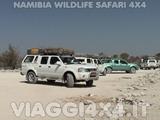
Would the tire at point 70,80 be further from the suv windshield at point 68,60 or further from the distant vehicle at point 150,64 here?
the distant vehicle at point 150,64

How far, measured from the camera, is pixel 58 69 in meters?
25.3

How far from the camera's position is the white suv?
24244mm

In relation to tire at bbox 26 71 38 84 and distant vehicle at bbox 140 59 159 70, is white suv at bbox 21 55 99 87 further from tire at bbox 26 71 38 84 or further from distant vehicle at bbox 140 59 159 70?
distant vehicle at bbox 140 59 159 70

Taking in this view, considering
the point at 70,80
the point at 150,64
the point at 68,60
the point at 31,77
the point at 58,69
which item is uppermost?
the point at 68,60

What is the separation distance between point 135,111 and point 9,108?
4551mm

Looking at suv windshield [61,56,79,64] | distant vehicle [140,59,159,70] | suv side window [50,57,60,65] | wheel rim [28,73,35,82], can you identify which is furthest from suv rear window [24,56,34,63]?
distant vehicle [140,59,159,70]

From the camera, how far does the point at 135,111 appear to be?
1257 cm

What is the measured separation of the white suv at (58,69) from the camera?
79.5 ft

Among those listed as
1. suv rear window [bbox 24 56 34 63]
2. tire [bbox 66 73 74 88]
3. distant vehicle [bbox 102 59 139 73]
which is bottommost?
tire [bbox 66 73 74 88]

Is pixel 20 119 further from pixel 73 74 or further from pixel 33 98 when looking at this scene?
pixel 73 74

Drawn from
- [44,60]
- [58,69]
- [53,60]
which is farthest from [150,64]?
[58,69]

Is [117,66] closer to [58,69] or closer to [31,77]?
[31,77]

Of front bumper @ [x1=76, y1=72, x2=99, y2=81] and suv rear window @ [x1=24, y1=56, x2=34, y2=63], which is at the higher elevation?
suv rear window @ [x1=24, y1=56, x2=34, y2=63]

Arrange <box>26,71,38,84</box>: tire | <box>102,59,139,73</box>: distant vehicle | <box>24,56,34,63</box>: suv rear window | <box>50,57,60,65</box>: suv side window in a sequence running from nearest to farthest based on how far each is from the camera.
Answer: <box>50,57,60,65</box>: suv side window, <box>26,71,38,84</box>: tire, <box>24,56,34,63</box>: suv rear window, <box>102,59,139,73</box>: distant vehicle
